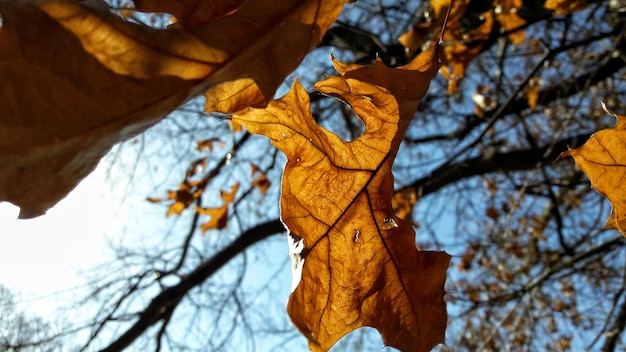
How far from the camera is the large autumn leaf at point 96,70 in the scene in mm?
396

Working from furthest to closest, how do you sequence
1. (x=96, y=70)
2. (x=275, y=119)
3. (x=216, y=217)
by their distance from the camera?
(x=216, y=217) → (x=275, y=119) → (x=96, y=70)

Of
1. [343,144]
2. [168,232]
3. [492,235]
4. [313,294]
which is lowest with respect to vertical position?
[313,294]

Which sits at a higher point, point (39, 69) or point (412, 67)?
point (412, 67)

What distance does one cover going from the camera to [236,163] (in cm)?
376

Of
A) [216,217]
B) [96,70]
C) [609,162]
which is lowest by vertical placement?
[96,70]

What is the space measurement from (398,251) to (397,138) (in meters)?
0.19

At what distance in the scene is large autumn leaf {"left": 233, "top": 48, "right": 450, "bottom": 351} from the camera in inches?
25.6

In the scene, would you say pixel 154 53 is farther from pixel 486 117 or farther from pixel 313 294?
pixel 486 117

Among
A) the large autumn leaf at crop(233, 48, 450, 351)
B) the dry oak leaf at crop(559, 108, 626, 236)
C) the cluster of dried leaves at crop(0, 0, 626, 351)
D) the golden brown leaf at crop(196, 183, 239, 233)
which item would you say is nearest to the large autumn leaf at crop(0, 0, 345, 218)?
the cluster of dried leaves at crop(0, 0, 626, 351)

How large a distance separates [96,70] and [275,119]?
0.31 m

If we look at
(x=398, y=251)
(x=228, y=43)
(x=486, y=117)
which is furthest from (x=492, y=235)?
(x=228, y=43)

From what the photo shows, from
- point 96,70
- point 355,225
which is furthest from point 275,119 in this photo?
point 96,70

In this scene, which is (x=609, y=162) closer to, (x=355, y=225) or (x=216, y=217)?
(x=355, y=225)

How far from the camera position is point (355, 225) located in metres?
0.74
